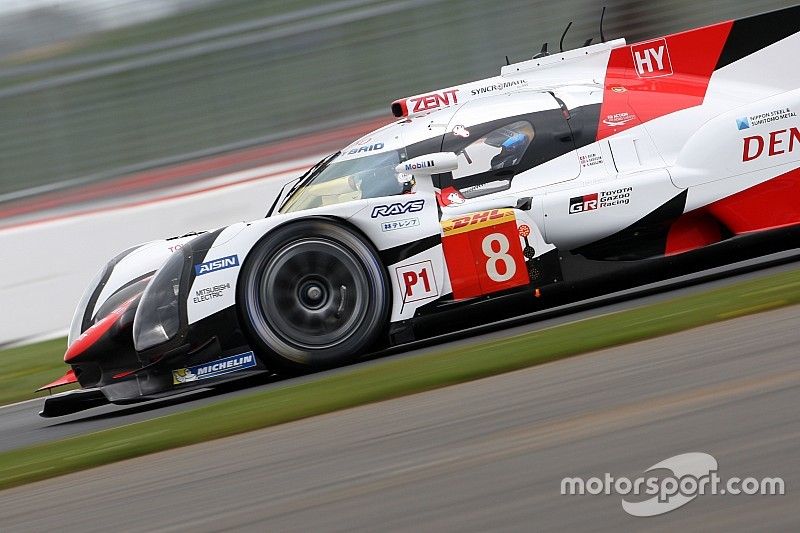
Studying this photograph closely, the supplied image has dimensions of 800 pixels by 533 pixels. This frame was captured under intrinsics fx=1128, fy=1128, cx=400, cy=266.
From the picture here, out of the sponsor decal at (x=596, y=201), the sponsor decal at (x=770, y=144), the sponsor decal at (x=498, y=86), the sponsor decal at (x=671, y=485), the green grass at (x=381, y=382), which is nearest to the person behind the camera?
the sponsor decal at (x=671, y=485)

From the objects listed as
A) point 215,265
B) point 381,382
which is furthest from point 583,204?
point 215,265

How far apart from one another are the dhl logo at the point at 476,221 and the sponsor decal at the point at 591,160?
22.4 inches

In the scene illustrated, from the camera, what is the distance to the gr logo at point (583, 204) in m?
6.13

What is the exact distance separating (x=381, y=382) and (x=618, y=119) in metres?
2.42

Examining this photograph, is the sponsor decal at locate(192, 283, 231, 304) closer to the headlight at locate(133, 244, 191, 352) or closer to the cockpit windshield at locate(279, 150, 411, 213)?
the headlight at locate(133, 244, 191, 352)

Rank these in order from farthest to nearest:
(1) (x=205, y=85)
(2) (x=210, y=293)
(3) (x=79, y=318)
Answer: (1) (x=205, y=85) → (3) (x=79, y=318) → (2) (x=210, y=293)

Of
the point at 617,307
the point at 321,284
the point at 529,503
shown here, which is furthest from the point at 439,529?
the point at 617,307

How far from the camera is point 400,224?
605 cm

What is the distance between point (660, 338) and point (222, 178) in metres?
5.75

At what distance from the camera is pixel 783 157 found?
6277 millimetres

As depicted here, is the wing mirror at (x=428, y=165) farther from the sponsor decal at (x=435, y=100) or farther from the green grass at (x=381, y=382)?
the green grass at (x=381, y=382)

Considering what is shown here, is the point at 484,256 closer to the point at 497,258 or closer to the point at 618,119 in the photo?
the point at 497,258

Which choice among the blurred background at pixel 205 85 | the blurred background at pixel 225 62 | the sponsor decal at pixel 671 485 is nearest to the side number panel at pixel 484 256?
the sponsor decal at pixel 671 485

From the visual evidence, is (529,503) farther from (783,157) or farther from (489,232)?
(783,157)
